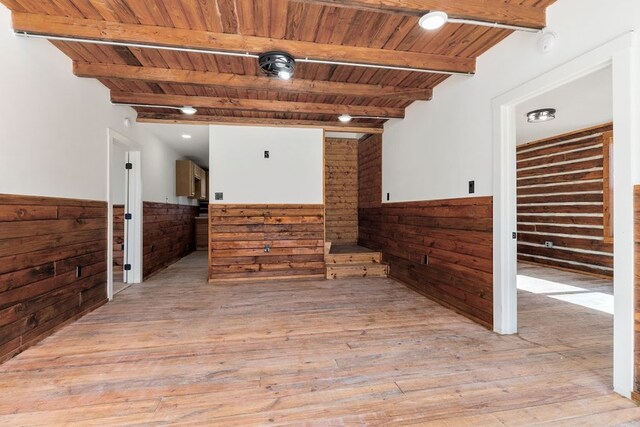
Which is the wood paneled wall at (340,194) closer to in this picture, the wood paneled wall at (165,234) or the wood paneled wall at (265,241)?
the wood paneled wall at (265,241)

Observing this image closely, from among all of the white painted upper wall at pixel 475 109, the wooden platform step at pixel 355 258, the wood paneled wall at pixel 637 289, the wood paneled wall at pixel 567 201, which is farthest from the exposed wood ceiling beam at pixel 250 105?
the wood paneled wall at pixel 567 201

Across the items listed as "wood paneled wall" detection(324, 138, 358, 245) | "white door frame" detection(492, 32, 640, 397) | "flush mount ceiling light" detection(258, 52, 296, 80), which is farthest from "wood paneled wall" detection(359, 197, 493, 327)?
"flush mount ceiling light" detection(258, 52, 296, 80)

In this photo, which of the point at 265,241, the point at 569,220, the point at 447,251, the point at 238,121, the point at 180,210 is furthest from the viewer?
the point at 180,210

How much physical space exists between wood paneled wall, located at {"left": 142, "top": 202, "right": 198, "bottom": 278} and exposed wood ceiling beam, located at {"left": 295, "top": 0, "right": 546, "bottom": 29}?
4221mm

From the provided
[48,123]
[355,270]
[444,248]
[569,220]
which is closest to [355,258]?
[355,270]

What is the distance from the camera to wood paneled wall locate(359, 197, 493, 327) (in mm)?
2691

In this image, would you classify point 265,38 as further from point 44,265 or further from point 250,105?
point 44,265

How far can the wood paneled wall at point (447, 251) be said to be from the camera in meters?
2.69

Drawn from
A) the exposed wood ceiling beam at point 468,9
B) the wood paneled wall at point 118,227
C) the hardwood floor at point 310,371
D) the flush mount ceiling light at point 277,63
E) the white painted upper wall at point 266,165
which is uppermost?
the exposed wood ceiling beam at point 468,9

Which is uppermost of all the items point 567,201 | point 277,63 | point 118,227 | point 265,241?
point 277,63

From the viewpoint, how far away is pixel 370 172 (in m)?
5.55

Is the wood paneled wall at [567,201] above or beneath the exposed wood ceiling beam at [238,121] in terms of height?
beneath

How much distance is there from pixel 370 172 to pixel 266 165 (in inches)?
83.3

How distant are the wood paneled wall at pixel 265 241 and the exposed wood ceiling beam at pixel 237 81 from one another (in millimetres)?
1965
